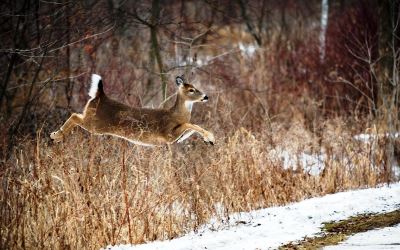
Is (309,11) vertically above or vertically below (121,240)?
below

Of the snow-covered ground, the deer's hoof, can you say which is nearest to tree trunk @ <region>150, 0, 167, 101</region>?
the deer's hoof

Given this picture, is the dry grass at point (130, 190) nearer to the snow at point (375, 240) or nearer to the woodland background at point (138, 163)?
the woodland background at point (138, 163)

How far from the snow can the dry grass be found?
1306mm

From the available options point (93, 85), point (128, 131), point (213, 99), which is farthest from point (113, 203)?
point (213, 99)

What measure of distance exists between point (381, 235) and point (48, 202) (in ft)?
9.06

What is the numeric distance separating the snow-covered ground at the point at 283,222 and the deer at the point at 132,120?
1.42 meters

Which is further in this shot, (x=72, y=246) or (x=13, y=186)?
(x=13, y=186)

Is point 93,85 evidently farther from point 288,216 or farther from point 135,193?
point 288,216

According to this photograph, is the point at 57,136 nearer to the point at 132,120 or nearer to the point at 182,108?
the point at 132,120

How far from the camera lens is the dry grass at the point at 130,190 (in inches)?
215

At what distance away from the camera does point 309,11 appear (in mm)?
28234

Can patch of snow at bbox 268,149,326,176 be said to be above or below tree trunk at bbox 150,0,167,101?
below

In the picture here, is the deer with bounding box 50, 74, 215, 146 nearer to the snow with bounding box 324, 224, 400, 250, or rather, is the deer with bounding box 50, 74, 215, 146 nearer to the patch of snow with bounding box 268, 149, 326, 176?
the patch of snow with bounding box 268, 149, 326, 176

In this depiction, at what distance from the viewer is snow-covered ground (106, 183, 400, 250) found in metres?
5.21
